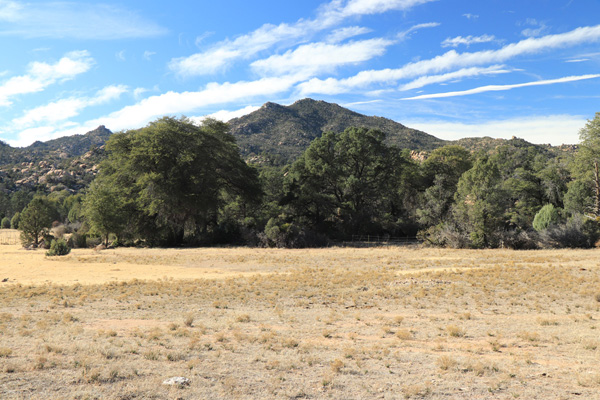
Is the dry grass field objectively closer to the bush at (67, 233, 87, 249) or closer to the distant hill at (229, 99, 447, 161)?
the bush at (67, 233, 87, 249)

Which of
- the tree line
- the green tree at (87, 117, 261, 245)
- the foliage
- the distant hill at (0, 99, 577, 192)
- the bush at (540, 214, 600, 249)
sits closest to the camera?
the bush at (540, 214, 600, 249)

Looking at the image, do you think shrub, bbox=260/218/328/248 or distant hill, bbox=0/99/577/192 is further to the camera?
distant hill, bbox=0/99/577/192

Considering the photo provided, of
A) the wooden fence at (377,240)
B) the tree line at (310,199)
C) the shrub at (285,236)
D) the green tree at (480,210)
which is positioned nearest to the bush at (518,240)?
the tree line at (310,199)

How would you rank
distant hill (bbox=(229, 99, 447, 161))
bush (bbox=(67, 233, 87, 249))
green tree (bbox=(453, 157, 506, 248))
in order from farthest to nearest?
distant hill (bbox=(229, 99, 447, 161)) < bush (bbox=(67, 233, 87, 249)) < green tree (bbox=(453, 157, 506, 248))

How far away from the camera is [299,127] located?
379 feet

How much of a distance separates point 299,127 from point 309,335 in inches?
4284

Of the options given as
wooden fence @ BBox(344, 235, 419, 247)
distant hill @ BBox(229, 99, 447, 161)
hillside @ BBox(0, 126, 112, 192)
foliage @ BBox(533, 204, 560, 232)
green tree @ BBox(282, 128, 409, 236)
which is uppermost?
distant hill @ BBox(229, 99, 447, 161)

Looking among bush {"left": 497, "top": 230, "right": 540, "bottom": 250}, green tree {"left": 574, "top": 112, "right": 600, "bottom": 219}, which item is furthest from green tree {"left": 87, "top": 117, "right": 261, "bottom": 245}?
green tree {"left": 574, "top": 112, "right": 600, "bottom": 219}

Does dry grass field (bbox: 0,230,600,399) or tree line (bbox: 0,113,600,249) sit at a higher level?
tree line (bbox: 0,113,600,249)

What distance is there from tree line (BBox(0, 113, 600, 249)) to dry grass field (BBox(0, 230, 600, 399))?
1384 cm

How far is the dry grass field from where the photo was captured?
6309mm

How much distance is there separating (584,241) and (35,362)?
115 feet

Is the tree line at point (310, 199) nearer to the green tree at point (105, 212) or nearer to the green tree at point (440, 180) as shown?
the green tree at point (105, 212)

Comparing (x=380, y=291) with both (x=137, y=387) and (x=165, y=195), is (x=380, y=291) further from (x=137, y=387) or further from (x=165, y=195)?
(x=165, y=195)
